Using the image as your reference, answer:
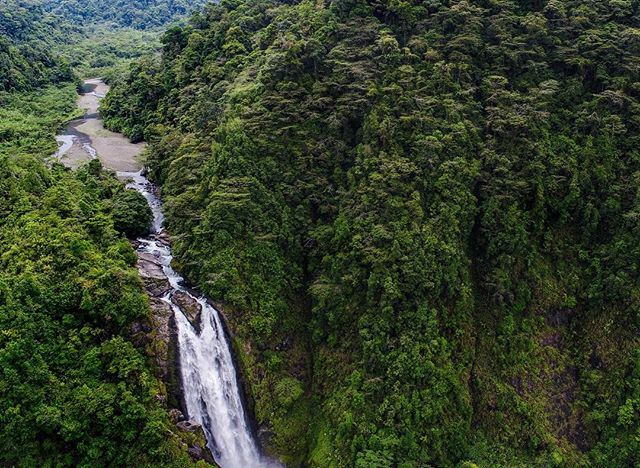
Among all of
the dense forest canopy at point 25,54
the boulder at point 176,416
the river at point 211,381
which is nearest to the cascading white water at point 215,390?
the river at point 211,381

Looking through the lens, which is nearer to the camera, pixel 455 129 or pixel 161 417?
pixel 161 417

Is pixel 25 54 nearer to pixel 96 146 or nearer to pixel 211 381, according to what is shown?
pixel 96 146

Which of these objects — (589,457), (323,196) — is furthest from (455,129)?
(589,457)

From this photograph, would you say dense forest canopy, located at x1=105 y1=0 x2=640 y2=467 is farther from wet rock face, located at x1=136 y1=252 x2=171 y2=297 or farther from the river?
wet rock face, located at x1=136 y1=252 x2=171 y2=297

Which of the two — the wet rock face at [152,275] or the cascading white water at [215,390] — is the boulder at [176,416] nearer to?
the cascading white water at [215,390]

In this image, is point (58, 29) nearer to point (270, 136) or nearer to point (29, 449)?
point (270, 136)
